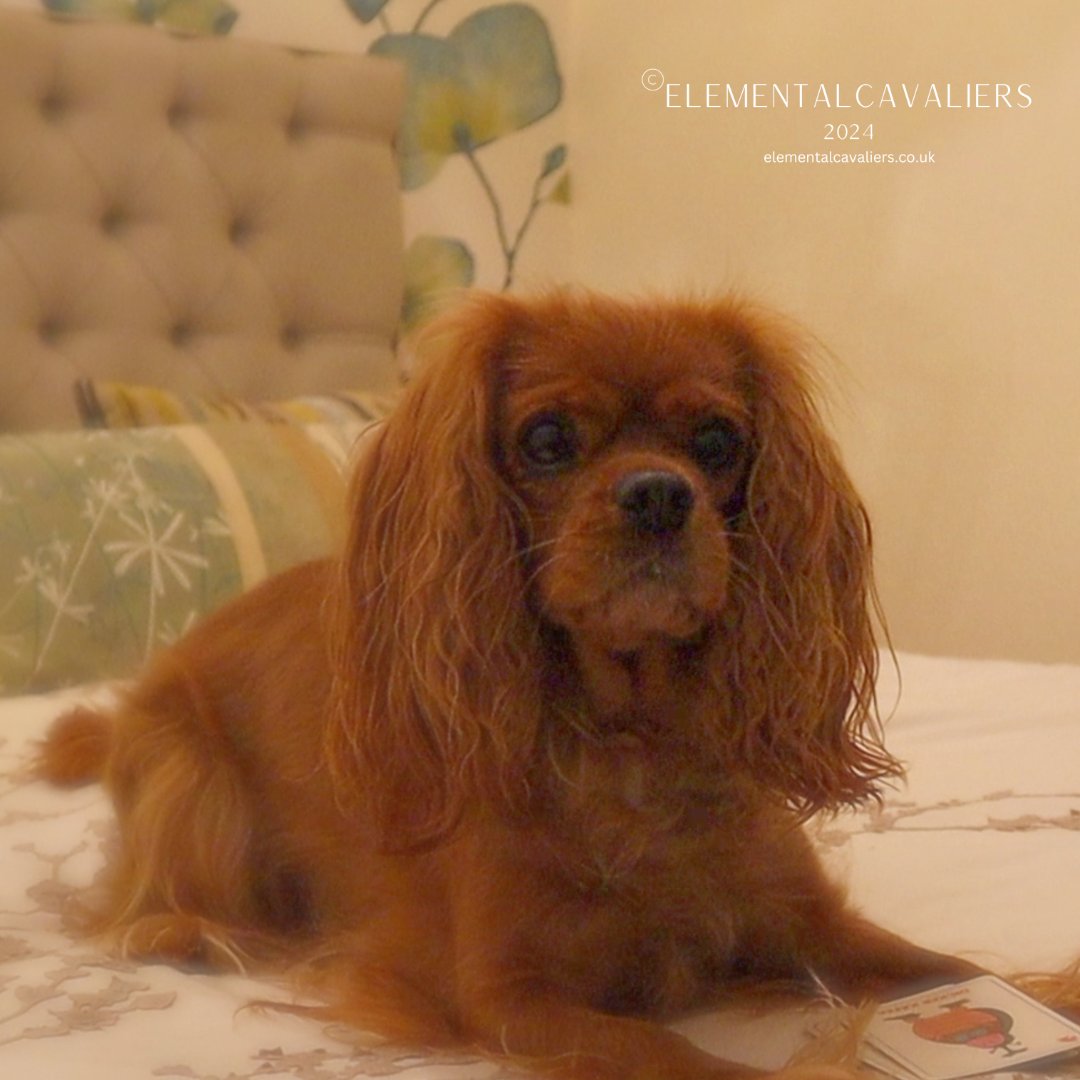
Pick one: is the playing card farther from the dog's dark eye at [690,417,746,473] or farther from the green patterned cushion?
the green patterned cushion

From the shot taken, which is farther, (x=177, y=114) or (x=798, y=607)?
(x=177, y=114)

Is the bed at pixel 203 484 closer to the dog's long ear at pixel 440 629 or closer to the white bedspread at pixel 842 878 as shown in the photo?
the white bedspread at pixel 842 878

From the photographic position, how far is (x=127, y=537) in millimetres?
1795

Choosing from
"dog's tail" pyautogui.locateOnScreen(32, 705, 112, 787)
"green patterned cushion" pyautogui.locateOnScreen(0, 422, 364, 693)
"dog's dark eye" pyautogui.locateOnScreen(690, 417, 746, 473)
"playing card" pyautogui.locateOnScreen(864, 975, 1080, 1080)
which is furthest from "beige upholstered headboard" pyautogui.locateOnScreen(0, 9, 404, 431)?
"playing card" pyautogui.locateOnScreen(864, 975, 1080, 1080)

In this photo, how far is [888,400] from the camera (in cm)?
264

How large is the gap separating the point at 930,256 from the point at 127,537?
1.53 meters

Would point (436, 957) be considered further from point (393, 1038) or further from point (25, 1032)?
point (25, 1032)

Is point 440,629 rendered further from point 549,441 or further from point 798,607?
point 798,607

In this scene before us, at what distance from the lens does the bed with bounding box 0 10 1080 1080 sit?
1.05 meters

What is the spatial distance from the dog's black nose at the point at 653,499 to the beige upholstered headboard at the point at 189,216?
1.51 m

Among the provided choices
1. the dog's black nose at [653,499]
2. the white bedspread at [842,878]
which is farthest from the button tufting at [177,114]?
the dog's black nose at [653,499]

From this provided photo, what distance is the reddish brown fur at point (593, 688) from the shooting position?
987mm

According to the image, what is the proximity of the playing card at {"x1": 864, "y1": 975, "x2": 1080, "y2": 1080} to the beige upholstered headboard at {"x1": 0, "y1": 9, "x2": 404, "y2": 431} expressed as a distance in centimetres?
167

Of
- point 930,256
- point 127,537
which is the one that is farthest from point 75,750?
point 930,256
